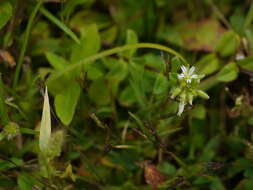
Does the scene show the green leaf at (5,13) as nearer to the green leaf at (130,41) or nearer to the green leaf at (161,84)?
the green leaf at (130,41)

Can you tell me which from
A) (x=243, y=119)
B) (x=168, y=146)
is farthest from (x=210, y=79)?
(x=168, y=146)

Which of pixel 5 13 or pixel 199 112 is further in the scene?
pixel 199 112

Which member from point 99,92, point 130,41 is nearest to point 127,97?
point 99,92

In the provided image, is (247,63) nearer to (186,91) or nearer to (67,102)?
(186,91)

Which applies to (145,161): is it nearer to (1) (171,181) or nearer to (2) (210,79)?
(1) (171,181)

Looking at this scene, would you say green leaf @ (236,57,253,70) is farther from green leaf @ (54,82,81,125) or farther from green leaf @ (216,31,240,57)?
green leaf @ (54,82,81,125)

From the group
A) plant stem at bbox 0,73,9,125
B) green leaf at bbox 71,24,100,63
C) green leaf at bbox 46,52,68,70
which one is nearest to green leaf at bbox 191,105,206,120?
green leaf at bbox 71,24,100,63
